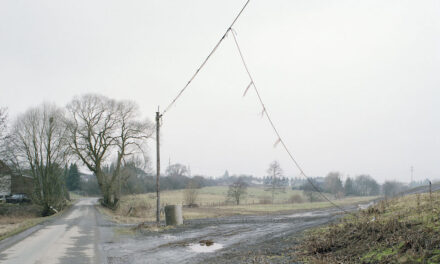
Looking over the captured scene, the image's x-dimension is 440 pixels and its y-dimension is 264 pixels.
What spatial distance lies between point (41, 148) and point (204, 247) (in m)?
33.1

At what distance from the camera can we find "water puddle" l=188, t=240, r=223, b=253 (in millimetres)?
11053

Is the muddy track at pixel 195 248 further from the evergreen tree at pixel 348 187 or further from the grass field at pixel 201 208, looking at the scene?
the evergreen tree at pixel 348 187

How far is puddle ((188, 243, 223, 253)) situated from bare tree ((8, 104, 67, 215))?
31788mm

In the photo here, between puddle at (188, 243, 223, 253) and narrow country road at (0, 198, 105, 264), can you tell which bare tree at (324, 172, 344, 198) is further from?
narrow country road at (0, 198, 105, 264)

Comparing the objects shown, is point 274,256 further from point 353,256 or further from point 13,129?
point 13,129

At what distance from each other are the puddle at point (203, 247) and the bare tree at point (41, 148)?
104ft

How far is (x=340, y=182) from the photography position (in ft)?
300

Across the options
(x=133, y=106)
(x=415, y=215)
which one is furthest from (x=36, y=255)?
(x=133, y=106)

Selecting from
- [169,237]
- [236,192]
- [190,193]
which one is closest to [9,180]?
[190,193]

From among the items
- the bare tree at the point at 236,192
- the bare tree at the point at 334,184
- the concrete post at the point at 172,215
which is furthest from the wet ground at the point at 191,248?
the bare tree at the point at 334,184

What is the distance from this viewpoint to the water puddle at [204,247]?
11.1m

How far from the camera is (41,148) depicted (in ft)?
124

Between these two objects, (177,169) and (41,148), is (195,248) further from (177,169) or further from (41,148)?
(177,169)

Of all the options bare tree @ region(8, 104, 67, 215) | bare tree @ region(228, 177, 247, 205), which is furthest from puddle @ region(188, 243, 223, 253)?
bare tree @ region(228, 177, 247, 205)
